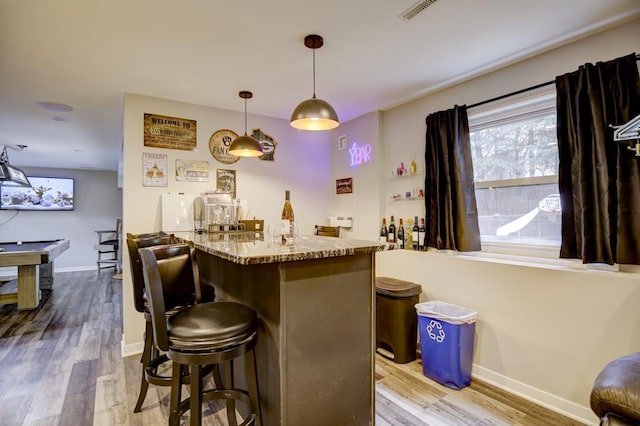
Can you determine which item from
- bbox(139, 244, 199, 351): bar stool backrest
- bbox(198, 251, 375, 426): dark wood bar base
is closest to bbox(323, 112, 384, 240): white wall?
bbox(198, 251, 375, 426): dark wood bar base

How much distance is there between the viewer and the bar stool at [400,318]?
9.21 ft

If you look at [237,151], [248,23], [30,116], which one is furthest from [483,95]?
[30,116]

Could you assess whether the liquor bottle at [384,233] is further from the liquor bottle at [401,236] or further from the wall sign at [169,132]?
the wall sign at [169,132]

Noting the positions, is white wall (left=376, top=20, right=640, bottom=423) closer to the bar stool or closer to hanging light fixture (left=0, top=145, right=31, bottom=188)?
the bar stool

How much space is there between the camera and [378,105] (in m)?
3.54

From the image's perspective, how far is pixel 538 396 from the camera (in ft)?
7.23

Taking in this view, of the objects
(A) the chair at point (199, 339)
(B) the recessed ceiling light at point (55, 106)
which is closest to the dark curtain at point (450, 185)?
(A) the chair at point (199, 339)

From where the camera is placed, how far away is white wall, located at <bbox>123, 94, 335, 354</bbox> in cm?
313

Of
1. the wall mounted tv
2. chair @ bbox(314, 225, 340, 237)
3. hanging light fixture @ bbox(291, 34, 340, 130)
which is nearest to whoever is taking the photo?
hanging light fixture @ bbox(291, 34, 340, 130)

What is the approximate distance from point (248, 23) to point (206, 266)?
179cm

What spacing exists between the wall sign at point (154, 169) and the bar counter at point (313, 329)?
177 centimetres

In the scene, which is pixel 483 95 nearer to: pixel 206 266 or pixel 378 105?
pixel 378 105

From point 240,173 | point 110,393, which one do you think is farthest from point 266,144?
point 110,393

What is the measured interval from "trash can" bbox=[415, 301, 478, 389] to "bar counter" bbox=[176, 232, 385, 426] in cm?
92
